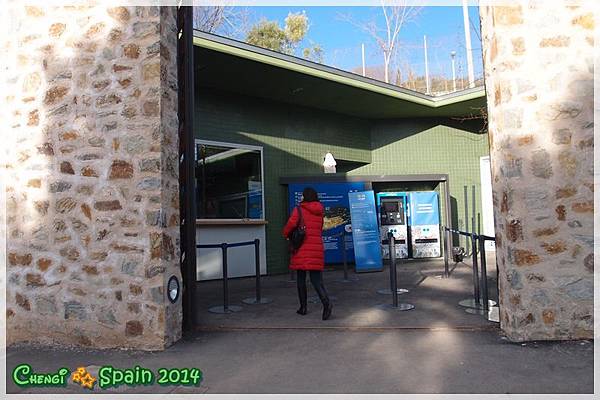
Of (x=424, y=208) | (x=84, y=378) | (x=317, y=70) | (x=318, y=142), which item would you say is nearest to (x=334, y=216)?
(x=318, y=142)

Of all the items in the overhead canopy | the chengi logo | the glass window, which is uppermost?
the overhead canopy

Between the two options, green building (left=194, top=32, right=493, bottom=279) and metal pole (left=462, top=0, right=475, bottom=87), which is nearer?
green building (left=194, top=32, right=493, bottom=279)

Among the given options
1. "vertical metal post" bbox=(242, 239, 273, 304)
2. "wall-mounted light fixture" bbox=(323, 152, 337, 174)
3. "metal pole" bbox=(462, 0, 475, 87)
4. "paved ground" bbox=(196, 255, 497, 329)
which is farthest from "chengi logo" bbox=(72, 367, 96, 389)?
"metal pole" bbox=(462, 0, 475, 87)

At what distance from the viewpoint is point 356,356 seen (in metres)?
4.29

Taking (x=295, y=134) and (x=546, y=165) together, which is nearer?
(x=546, y=165)

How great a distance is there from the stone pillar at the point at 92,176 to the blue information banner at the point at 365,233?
6.17 m

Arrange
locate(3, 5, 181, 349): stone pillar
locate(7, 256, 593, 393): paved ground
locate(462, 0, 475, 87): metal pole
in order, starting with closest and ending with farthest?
1. locate(7, 256, 593, 393): paved ground
2. locate(3, 5, 181, 349): stone pillar
3. locate(462, 0, 475, 87): metal pole

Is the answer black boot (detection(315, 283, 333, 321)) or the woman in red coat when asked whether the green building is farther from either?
black boot (detection(315, 283, 333, 321))

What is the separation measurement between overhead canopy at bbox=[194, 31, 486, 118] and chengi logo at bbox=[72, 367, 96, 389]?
5.53m

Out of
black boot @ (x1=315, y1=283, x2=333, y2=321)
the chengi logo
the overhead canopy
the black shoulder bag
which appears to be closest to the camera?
the chengi logo

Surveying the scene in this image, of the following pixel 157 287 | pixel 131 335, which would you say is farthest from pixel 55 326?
pixel 157 287

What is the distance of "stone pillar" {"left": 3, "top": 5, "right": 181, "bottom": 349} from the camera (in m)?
4.75

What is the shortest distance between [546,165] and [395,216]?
294 inches

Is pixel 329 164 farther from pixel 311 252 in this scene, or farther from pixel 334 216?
pixel 311 252
